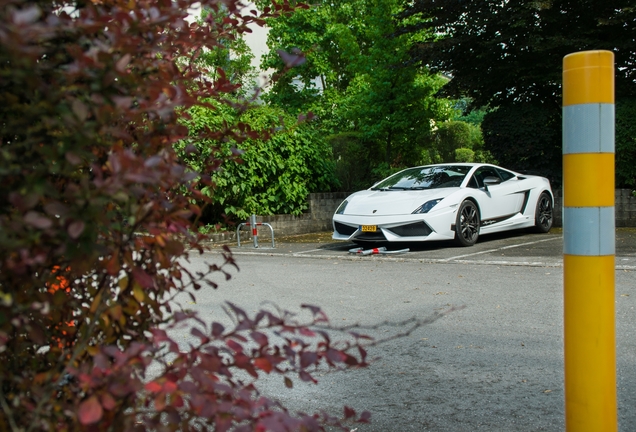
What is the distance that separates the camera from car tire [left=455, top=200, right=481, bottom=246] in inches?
438

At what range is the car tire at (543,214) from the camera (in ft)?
43.2

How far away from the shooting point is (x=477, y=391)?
3.91m

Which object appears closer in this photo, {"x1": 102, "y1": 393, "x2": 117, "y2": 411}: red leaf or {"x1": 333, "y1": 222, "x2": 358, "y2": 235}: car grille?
{"x1": 102, "y1": 393, "x2": 117, "y2": 411}: red leaf

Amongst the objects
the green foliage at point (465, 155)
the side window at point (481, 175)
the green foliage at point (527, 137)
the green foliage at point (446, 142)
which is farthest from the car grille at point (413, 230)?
the green foliage at point (465, 155)

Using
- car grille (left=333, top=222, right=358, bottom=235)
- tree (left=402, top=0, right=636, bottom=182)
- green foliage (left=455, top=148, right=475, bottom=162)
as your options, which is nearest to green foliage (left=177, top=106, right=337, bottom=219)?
car grille (left=333, top=222, right=358, bottom=235)

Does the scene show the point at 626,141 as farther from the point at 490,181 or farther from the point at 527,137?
the point at 490,181

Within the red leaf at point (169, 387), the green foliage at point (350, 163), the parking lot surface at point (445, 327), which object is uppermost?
the green foliage at point (350, 163)

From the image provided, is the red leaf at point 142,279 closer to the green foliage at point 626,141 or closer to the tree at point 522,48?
the tree at point 522,48

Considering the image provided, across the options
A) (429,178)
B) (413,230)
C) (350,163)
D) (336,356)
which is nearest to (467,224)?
(413,230)

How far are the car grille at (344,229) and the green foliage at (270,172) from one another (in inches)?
103

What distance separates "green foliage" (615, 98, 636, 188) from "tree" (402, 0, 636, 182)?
0.45m

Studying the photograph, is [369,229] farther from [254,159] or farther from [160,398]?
[160,398]

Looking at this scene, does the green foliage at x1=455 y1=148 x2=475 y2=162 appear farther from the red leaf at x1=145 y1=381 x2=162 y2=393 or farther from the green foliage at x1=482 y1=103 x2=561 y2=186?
the red leaf at x1=145 y1=381 x2=162 y2=393

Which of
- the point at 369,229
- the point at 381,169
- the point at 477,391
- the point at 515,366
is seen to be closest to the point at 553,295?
the point at 515,366
